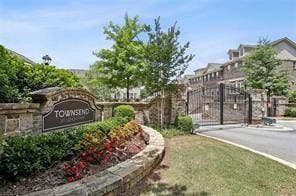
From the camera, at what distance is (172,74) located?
1144 cm

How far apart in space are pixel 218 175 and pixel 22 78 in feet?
20.9

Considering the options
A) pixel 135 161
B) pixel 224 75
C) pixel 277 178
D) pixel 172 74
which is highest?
pixel 224 75

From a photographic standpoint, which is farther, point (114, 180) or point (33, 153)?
point (33, 153)

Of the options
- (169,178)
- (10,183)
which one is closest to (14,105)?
(10,183)

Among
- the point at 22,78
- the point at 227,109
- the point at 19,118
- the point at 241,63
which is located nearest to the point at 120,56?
the point at 227,109

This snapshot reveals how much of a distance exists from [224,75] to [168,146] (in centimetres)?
3319

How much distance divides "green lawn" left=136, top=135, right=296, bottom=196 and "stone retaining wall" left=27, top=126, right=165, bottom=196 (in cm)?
21

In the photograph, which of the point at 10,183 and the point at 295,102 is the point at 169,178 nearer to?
the point at 10,183

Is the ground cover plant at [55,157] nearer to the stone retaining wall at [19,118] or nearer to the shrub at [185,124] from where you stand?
the stone retaining wall at [19,118]

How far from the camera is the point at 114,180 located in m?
4.13

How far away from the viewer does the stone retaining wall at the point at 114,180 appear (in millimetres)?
3598

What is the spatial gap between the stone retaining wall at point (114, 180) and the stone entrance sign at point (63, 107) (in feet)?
7.32

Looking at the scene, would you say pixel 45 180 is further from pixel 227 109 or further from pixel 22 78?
pixel 227 109

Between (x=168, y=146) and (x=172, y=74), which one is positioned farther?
(x=172, y=74)
